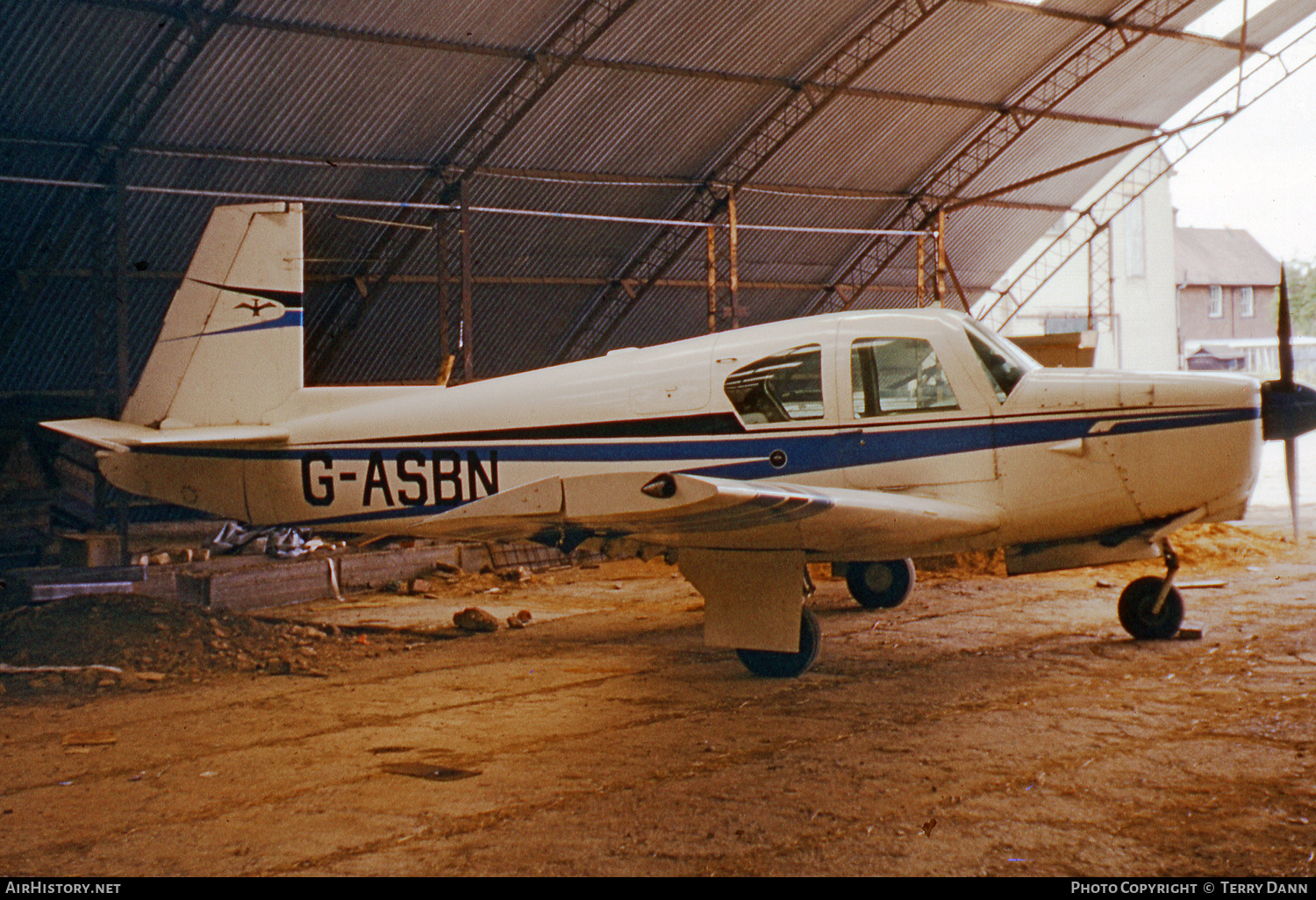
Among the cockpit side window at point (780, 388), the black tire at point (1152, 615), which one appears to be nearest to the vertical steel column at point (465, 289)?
the cockpit side window at point (780, 388)

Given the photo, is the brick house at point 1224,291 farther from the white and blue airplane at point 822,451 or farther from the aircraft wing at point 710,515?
the aircraft wing at point 710,515

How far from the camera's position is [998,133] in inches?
856

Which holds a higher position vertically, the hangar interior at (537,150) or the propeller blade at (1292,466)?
the hangar interior at (537,150)

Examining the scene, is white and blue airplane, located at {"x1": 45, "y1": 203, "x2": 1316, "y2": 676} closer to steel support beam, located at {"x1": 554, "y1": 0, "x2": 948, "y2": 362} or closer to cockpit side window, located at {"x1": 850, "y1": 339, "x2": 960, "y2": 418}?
cockpit side window, located at {"x1": 850, "y1": 339, "x2": 960, "y2": 418}

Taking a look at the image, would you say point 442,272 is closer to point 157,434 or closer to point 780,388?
point 157,434

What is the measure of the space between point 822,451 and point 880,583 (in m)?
3.09

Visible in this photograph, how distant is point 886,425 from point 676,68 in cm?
1090

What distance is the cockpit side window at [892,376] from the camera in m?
7.20

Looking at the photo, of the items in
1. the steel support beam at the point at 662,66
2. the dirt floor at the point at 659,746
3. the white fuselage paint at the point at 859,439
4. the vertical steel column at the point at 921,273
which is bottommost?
the dirt floor at the point at 659,746

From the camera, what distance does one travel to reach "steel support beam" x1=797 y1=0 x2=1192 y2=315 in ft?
64.8

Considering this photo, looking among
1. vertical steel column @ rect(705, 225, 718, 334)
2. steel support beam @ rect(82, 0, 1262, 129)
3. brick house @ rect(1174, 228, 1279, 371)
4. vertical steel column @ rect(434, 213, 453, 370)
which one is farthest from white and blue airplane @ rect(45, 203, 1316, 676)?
brick house @ rect(1174, 228, 1279, 371)

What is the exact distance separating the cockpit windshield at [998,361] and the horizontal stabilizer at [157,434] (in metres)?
5.09

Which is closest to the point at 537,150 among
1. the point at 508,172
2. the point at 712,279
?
the point at 508,172

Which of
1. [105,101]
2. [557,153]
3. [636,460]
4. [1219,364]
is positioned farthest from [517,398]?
[1219,364]
